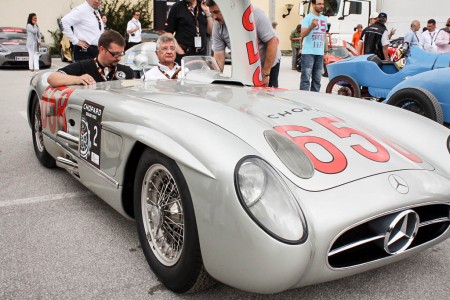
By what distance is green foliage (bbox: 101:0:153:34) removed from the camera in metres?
19.6

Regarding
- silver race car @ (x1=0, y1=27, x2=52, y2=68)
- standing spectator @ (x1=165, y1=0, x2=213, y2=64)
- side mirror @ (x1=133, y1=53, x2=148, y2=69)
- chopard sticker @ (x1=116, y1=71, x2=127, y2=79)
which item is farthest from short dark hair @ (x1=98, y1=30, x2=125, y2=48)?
silver race car @ (x1=0, y1=27, x2=52, y2=68)

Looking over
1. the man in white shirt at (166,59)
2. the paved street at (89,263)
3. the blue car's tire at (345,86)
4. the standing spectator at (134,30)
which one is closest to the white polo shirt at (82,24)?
the man in white shirt at (166,59)

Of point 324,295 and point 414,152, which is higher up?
point 414,152

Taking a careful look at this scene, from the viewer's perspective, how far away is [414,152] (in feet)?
7.56

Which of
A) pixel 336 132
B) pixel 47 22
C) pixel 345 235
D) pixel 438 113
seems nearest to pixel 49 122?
pixel 336 132

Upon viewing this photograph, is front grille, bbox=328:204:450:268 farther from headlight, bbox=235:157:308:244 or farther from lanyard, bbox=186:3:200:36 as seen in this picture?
lanyard, bbox=186:3:200:36

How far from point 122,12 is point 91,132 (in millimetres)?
18934

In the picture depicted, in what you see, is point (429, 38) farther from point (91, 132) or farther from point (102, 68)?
point (91, 132)

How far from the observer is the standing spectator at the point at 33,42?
39.1 feet

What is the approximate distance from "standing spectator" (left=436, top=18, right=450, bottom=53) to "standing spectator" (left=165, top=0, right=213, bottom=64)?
21.0ft

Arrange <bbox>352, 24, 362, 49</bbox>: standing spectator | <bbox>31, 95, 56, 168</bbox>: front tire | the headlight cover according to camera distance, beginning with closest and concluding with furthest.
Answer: the headlight cover
<bbox>31, 95, 56, 168</bbox>: front tire
<bbox>352, 24, 362, 49</bbox>: standing spectator

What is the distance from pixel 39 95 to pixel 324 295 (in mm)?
2688

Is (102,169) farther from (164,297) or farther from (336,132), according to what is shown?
(336,132)

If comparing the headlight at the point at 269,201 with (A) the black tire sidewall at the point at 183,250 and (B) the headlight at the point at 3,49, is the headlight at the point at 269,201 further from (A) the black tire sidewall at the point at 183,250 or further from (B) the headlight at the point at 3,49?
(B) the headlight at the point at 3,49
